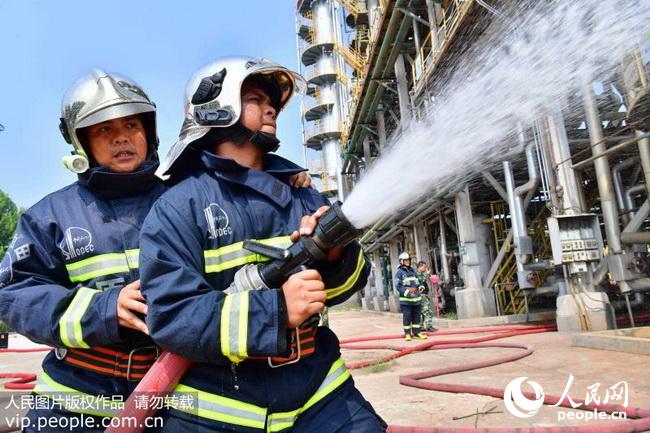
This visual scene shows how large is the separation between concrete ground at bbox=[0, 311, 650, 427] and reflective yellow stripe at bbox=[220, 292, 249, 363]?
2643mm

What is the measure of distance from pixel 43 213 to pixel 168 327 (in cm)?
98

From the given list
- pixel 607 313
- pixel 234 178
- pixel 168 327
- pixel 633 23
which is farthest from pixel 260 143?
pixel 607 313

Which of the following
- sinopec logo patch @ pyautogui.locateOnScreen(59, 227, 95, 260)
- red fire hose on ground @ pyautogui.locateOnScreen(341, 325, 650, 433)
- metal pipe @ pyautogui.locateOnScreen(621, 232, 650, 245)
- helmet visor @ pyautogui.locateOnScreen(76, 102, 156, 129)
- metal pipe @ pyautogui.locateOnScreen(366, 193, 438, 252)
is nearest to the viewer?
sinopec logo patch @ pyautogui.locateOnScreen(59, 227, 95, 260)

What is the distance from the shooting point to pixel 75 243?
6.22 ft

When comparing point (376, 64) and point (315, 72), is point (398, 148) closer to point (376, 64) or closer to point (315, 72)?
point (376, 64)

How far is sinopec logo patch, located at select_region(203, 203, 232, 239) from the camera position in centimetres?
155

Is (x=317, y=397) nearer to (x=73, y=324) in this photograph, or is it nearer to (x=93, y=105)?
(x=73, y=324)

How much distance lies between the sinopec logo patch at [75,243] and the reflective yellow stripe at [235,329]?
2.81ft

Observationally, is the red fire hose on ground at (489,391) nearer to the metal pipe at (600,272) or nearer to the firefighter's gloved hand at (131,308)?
the metal pipe at (600,272)

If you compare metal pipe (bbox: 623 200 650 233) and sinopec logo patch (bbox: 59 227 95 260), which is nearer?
sinopec logo patch (bbox: 59 227 95 260)

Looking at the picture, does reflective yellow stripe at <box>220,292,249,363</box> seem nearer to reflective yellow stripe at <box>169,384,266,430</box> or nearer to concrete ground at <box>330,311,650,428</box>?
reflective yellow stripe at <box>169,384,266,430</box>

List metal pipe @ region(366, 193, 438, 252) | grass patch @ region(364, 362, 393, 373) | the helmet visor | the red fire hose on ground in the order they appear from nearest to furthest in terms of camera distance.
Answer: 1. the helmet visor
2. the red fire hose on ground
3. grass patch @ region(364, 362, 393, 373)
4. metal pipe @ region(366, 193, 438, 252)

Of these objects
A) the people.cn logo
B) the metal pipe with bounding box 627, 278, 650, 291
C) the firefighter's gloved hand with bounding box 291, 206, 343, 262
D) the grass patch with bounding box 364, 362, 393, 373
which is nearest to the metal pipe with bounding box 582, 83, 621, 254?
the metal pipe with bounding box 627, 278, 650, 291

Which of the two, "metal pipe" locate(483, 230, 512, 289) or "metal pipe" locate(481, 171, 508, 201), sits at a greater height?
"metal pipe" locate(481, 171, 508, 201)
